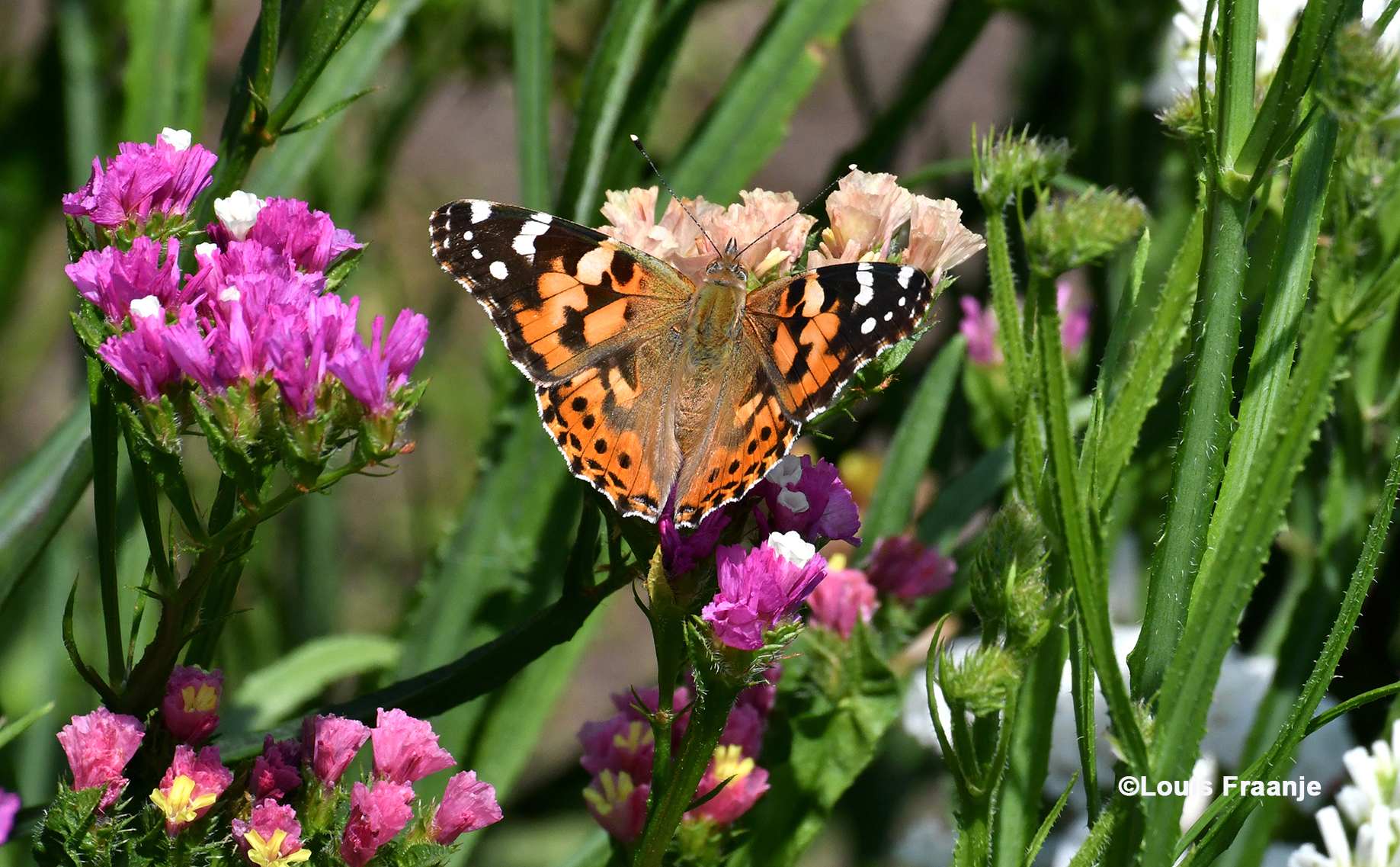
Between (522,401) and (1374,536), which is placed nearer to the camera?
(1374,536)

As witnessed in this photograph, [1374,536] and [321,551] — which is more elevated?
[321,551]

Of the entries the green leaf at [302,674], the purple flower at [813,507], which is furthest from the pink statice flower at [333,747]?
the green leaf at [302,674]

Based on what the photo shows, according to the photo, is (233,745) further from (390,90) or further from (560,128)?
(560,128)

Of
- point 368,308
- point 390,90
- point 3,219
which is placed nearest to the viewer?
point 3,219

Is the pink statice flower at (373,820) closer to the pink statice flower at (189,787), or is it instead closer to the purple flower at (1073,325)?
the pink statice flower at (189,787)

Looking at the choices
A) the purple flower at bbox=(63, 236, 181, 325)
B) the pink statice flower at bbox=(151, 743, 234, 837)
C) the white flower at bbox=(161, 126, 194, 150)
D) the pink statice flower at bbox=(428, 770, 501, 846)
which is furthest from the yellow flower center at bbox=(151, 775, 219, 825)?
the white flower at bbox=(161, 126, 194, 150)

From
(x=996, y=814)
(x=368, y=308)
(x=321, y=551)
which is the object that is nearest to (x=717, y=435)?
(x=996, y=814)

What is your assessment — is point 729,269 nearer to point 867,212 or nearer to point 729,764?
point 867,212

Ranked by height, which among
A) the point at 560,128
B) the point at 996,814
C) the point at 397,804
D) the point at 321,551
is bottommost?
the point at 996,814
